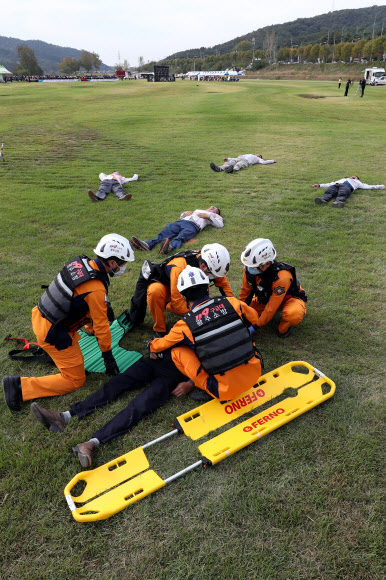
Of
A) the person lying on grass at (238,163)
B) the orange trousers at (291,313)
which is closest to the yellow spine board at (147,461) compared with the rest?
the orange trousers at (291,313)

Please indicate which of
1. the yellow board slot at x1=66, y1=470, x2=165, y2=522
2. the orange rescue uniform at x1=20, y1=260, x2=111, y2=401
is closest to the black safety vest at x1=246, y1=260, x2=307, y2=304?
the orange rescue uniform at x1=20, y1=260, x2=111, y2=401

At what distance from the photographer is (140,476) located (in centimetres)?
339

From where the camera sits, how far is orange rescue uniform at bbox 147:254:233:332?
16.8 ft

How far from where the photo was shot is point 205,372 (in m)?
4.09

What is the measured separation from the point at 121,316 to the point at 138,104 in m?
32.7

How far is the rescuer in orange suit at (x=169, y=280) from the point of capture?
199 inches

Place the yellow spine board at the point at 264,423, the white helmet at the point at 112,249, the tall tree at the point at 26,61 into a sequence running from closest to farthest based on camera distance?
the yellow spine board at the point at 264,423
the white helmet at the point at 112,249
the tall tree at the point at 26,61

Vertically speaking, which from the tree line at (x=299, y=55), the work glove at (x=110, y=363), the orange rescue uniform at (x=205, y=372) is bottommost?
the work glove at (x=110, y=363)

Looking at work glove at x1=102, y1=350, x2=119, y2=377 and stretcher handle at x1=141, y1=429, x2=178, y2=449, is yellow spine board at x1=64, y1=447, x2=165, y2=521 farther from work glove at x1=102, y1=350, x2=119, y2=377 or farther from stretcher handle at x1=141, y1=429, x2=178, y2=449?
work glove at x1=102, y1=350, x2=119, y2=377

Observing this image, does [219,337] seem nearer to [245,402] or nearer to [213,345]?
[213,345]

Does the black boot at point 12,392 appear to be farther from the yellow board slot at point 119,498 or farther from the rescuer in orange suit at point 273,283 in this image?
the rescuer in orange suit at point 273,283

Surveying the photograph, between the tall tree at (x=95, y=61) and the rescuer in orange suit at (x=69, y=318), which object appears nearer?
the rescuer in orange suit at (x=69, y=318)

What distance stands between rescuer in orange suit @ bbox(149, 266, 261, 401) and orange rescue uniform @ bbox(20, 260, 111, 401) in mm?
933

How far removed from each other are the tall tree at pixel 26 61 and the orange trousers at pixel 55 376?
127 metres
